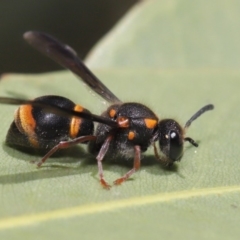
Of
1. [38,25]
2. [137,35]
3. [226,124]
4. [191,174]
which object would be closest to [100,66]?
[137,35]

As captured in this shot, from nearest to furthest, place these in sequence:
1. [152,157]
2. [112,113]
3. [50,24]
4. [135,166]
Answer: [135,166] → [112,113] → [152,157] → [50,24]

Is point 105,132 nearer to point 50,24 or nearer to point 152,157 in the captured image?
point 152,157

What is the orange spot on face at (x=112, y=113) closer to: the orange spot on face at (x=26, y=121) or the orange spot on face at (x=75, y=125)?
the orange spot on face at (x=75, y=125)

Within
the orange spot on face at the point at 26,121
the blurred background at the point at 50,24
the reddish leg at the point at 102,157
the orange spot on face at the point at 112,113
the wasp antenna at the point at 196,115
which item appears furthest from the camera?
the blurred background at the point at 50,24

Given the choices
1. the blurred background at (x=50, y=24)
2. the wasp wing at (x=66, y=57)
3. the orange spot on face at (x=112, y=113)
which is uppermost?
the wasp wing at (x=66, y=57)

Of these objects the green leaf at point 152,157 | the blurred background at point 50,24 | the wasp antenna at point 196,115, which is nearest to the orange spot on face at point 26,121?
the green leaf at point 152,157

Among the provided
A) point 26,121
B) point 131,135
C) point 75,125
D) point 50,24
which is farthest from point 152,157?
point 50,24

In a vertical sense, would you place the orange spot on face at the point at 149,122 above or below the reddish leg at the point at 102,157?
above

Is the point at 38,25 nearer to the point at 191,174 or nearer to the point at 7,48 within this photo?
the point at 7,48
